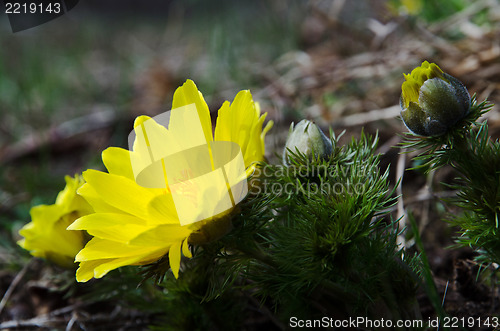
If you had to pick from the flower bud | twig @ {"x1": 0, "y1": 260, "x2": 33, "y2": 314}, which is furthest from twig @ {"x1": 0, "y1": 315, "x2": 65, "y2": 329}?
Answer: the flower bud

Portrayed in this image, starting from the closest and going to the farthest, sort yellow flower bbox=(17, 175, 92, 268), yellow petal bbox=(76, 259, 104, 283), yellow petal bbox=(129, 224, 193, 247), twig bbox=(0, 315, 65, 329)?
yellow petal bbox=(129, 224, 193, 247) < yellow petal bbox=(76, 259, 104, 283) < yellow flower bbox=(17, 175, 92, 268) < twig bbox=(0, 315, 65, 329)

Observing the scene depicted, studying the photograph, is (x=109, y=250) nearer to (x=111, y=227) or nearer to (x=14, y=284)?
(x=111, y=227)

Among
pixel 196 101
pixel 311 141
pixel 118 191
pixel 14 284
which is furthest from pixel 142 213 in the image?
pixel 14 284

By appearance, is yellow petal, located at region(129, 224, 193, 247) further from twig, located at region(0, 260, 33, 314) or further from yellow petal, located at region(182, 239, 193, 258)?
twig, located at region(0, 260, 33, 314)

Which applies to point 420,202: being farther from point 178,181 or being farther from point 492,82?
point 178,181

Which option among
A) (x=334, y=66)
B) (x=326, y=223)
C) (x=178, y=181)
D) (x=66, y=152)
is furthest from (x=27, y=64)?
(x=326, y=223)
